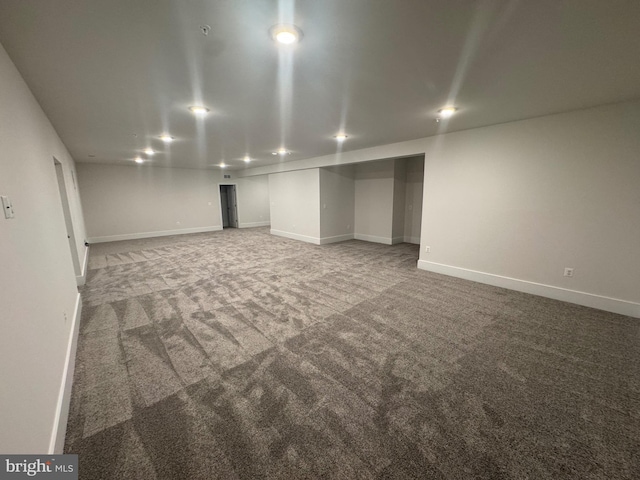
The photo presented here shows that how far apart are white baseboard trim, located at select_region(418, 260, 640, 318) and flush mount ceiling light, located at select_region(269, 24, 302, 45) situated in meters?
4.36

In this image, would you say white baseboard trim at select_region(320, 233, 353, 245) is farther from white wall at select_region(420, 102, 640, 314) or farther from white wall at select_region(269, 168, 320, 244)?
white wall at select_region(420, 102, 640, 314)

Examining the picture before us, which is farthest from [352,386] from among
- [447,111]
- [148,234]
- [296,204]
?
[148,234]

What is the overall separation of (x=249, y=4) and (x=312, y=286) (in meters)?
3.49

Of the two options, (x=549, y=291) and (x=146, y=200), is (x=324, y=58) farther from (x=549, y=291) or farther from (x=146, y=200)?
(x=146, y=200)

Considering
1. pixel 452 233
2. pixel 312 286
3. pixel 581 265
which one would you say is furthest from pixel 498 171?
pixel 312 286

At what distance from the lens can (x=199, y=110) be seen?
3062mm

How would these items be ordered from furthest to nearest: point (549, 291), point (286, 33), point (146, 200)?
point (146, 200), point (549, 291), point (286, 33)

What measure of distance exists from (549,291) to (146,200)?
10946mm

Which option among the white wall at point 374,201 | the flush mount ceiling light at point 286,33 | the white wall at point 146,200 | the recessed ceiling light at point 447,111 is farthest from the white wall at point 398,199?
the white wall at point 146,200

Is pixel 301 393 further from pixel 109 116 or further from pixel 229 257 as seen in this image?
pixel 229 257

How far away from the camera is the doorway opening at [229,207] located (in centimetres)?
1080

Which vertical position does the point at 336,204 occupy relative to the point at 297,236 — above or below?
above

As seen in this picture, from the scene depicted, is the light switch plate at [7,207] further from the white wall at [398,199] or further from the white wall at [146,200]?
the white wall at [146,200]

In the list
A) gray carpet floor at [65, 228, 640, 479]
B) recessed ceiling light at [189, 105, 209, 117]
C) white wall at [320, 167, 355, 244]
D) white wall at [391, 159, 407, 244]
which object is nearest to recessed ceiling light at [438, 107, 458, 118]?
gray carpet floor at [65, 228, 640, 479]
